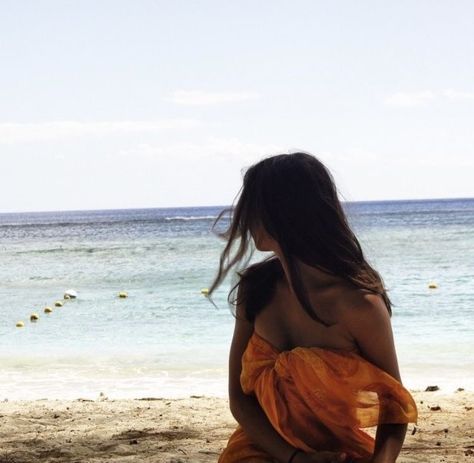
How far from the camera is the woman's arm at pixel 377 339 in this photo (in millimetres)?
2328

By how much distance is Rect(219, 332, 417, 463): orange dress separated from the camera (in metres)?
2.31

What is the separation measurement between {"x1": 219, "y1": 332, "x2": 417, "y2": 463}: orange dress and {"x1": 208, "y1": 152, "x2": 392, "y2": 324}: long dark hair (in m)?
0.16

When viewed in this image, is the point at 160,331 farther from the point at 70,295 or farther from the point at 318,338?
the point at 318,338

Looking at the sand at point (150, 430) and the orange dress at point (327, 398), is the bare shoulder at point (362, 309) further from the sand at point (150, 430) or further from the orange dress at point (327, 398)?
the sand at point (150, 430)

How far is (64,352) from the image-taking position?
33.2 feet

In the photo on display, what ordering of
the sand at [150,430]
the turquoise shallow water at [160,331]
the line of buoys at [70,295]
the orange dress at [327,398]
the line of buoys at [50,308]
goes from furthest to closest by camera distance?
the line of buoys at [70,295], the line of buoys at [50,308], the turquoise shallow water at [160,331], the sand at [150,430], the orange dress at [327,398]

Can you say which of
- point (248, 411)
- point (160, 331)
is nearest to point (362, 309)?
point (248, 411)

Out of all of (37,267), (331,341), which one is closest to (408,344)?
(331,341)

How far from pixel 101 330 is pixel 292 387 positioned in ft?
32.6

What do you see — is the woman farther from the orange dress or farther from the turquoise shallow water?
the turquoise shallow water

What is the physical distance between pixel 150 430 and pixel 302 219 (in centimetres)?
347

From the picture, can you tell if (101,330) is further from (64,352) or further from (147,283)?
(147,283)

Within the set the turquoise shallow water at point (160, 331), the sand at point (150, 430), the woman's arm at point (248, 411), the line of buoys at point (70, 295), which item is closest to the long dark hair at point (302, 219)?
the turquoise shallow water at point (160, 331)

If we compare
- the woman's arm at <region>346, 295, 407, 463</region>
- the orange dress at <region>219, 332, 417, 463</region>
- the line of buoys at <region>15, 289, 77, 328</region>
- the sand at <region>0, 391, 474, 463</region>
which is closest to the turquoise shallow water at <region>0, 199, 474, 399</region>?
the line of buoys at <region>15, 289, 77, 328</region>
